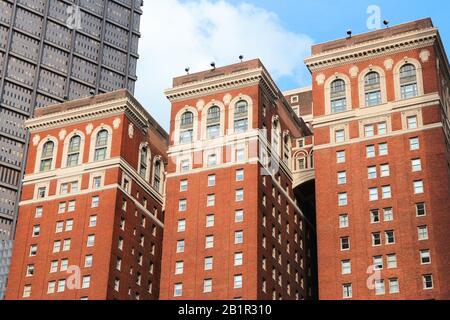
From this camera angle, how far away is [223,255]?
99.6 metres

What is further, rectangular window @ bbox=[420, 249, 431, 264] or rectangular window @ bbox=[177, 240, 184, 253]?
rectangular window @ bbox=[177, 240, 184, 253]

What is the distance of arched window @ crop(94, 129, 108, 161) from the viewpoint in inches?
4589

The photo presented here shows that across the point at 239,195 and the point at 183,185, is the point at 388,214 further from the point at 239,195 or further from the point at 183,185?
the point at 183,185

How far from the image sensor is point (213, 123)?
365 ft

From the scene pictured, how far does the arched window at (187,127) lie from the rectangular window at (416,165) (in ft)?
108

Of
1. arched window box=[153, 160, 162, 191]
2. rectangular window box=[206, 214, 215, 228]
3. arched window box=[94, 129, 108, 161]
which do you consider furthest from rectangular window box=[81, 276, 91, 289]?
arched window box=[153, 160, 162, 191]

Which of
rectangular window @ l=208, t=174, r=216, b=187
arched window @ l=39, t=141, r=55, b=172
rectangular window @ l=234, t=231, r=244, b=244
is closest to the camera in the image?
rectangular window @ l=234, t=231, r=244, b=244

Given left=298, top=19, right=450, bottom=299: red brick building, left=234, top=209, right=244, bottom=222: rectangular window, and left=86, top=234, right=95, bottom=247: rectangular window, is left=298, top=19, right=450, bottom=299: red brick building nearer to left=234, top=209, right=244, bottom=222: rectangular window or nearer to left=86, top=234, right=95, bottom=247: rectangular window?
left=234, top=209, right=244, bottom=222: rectangular window

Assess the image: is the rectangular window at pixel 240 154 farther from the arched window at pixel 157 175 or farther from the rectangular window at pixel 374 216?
the arched window at pixel 157 175

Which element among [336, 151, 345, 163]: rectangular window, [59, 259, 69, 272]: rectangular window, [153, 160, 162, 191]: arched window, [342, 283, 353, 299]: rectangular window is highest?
[153, 160, 162, 191]: arched window

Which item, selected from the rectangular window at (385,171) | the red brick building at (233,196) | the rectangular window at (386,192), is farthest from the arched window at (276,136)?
the rectangular window at (386,192)

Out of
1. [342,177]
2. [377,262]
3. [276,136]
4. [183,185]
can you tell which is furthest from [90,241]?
[377,262]

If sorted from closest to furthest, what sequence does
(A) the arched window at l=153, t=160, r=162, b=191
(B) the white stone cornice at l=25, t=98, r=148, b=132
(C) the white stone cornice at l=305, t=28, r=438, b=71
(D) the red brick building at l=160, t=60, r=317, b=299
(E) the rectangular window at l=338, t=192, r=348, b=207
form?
(D) the red brick building at l=160, t=60, r=317, b=299
(E) the rectangular window at l=338, t=192, r=348, b=207
(C) the white stone cornice at l=305, t=28, r=438, b=71
(B) the white stone cornice at l=25, t=98, r=148, b=132
(A) the arched window at l=153, t=160, r=162, b=191

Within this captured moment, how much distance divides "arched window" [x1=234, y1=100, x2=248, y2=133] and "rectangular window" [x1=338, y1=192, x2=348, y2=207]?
57.3 ft
